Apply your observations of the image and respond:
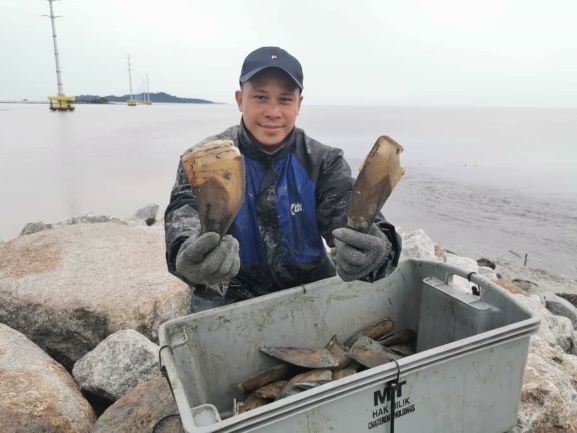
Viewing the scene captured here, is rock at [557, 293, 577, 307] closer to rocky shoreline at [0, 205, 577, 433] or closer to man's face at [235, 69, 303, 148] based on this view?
rocky shoreline at [0, 205, 577, 433]

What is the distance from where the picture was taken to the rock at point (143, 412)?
2.62 meters

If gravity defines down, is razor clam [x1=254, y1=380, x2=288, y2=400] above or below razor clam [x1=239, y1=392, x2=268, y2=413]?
above

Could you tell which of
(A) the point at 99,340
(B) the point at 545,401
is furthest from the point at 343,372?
(A) the point at 99,340

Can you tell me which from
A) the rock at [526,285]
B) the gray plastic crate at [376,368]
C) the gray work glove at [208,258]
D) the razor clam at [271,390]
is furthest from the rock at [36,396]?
the rock at [526,285]

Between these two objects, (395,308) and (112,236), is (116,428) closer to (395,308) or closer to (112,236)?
(395,308)

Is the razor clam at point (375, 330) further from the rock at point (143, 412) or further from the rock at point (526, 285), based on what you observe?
the rock at point (526, 285)

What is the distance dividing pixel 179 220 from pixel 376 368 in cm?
135

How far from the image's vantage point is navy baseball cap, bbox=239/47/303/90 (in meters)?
2.71

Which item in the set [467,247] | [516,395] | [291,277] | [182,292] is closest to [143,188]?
[467,247]

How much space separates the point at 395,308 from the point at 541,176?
64.6 ft

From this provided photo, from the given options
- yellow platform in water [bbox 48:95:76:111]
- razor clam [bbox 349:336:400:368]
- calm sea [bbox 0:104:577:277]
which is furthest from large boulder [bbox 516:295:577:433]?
yellow platform in water [bbox 48:95:76:111]

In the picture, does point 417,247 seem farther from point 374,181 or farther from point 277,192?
point 374,181

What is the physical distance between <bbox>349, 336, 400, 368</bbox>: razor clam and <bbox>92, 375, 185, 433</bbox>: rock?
117 cm

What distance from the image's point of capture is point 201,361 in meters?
2.59
